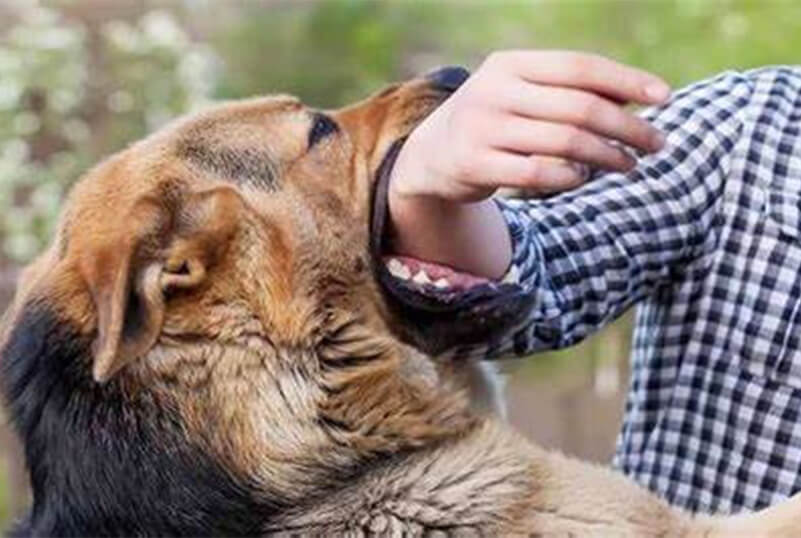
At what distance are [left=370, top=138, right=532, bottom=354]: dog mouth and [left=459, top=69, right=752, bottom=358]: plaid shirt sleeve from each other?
0.34 feet

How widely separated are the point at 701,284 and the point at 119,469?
2.83 feet

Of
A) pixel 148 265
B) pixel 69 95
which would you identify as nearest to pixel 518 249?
pixel 148 265

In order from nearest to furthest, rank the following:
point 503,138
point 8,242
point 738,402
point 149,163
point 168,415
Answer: point 503,138
point 168,415
point 149,163
point 738,402
point 8,242

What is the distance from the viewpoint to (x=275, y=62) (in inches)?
257

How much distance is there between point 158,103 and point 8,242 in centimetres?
73

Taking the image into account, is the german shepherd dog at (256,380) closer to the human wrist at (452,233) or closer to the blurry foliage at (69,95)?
the human wrist at (452,233)

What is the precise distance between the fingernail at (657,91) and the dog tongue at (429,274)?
0.47 meters

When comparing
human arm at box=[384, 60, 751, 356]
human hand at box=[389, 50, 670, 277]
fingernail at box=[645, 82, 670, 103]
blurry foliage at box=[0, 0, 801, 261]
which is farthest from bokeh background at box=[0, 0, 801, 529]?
fingernail at box=[645, 82, 670, 103]

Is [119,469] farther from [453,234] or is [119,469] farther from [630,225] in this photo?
[630,225]

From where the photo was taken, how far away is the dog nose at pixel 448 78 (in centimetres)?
229

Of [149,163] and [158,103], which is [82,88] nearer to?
[158,103]

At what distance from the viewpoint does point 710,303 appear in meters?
2.34

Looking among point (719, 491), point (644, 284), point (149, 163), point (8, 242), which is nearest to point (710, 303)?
point (644, 284)

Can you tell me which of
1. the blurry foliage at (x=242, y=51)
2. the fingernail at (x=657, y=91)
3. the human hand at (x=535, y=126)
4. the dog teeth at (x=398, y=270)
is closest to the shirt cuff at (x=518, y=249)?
the dog teeth at (x=398, y=270)
